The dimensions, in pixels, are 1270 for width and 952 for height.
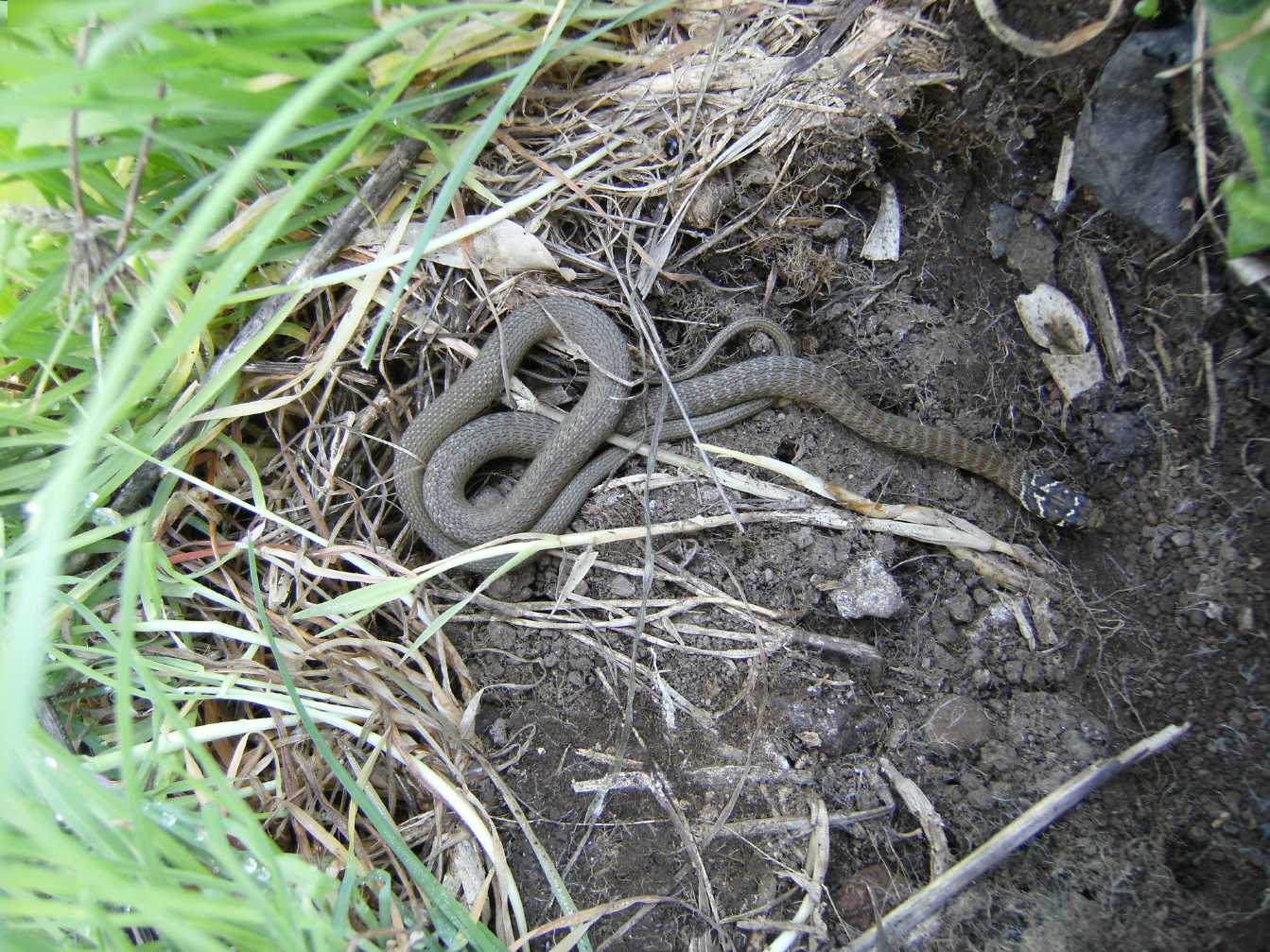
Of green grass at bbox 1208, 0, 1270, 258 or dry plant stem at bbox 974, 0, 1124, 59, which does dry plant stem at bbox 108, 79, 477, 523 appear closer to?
dry plant stem at bbox 974, 0, 1124, 59

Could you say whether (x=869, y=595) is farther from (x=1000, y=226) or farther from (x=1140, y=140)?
(x=1140, y=140)

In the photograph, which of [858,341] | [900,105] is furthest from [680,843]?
[900,105]

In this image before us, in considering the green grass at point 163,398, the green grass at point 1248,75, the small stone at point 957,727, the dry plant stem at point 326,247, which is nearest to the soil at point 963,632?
the small stone at point 957,727

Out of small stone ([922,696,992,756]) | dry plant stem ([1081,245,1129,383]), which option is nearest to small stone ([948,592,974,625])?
small stone ([922,696,992,756])

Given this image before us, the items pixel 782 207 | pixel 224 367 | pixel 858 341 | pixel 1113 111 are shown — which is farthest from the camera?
pixel 858 341

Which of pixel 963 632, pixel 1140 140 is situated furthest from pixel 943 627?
pixel 1140 140

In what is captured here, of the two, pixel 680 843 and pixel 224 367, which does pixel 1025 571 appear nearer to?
pixel 680 843
